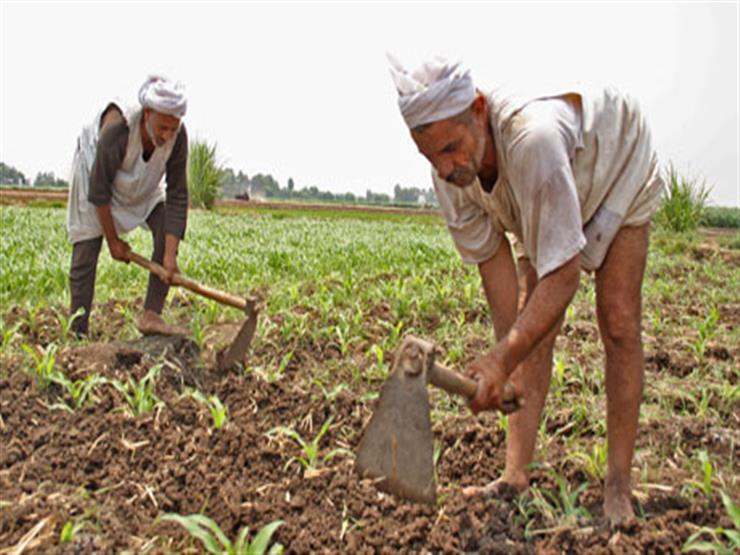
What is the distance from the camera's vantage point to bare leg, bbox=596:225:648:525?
2529 millimetres

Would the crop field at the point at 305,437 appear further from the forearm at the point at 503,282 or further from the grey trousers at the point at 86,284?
the forearm at the point at 503,282

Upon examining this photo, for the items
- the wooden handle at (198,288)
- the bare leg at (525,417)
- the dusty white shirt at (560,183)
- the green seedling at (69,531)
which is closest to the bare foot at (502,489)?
the bare leg at (525,417)

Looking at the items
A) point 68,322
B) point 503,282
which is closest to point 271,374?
point 68,322

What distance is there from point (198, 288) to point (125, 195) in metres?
0.77

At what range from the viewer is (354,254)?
29.1ft

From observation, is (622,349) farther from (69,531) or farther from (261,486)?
(69,531)

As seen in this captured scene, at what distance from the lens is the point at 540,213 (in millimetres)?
2193

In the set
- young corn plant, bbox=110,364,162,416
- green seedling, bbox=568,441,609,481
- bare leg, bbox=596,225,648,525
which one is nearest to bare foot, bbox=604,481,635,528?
bare leg, bbox=596,225,648,525

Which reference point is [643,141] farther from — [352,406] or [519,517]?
[352,406]

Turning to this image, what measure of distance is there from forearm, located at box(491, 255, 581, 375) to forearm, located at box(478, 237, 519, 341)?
610 millimetres

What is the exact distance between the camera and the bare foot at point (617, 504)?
2508mm

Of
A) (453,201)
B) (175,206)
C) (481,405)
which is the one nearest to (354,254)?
(175,206)

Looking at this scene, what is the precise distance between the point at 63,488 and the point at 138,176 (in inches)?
94.4

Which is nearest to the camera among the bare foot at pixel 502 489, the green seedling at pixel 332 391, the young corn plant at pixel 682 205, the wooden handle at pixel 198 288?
the bare foot at pixel 502 489
